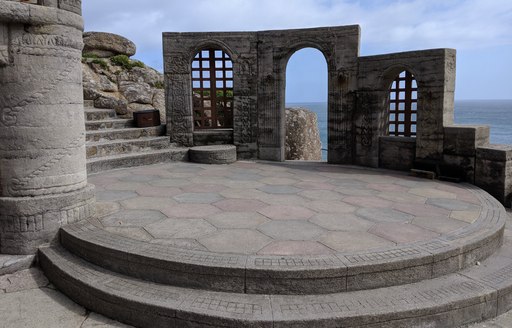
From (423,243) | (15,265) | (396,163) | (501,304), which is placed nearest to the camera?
(501,304)

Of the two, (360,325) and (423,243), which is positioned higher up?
(423,243)

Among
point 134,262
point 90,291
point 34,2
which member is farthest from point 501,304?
point 34,2

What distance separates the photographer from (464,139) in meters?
7.24

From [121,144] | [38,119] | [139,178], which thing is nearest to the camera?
[38,119]

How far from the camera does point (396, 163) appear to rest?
27.3 ft

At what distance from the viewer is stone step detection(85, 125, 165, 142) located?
8.66 m

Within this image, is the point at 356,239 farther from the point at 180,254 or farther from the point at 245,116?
the point at 245,116

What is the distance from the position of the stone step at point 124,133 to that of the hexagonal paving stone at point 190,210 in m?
4.28

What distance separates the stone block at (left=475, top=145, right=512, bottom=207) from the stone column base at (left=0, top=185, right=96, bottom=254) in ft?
20.8

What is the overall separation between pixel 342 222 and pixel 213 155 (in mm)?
4749

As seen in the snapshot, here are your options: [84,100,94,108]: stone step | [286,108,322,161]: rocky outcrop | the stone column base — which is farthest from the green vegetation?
→ the stone column base

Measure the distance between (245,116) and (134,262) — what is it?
6.24m

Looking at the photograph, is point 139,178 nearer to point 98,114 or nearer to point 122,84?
point 98,114

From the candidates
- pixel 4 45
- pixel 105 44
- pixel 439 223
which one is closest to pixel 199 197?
pixel 4 45
